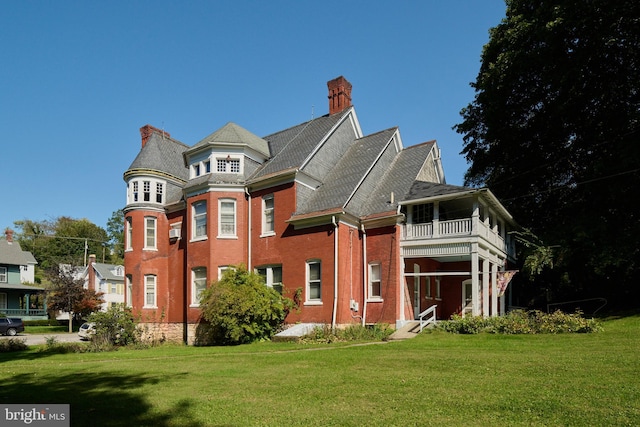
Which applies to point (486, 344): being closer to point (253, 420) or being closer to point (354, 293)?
point (354, 293)

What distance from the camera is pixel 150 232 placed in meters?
26.5

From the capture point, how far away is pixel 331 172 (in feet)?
78.6

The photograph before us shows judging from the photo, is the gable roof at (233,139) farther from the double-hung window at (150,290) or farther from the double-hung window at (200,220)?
the double-hung window at (150,290)

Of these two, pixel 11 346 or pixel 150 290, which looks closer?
pixel 11 346

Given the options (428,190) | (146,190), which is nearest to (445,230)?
(428,190)

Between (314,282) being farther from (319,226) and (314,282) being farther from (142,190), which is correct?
(142,190)

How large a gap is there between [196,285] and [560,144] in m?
21.6

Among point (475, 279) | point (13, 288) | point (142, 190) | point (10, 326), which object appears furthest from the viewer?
point (13, 288)

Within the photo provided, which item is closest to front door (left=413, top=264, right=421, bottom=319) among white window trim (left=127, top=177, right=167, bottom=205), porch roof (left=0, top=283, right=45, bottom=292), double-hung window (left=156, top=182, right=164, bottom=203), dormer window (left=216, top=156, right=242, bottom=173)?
dormer window (left=216, top=156, right=242, bottom=173)

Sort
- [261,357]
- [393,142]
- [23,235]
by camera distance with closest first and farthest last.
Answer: [261,357]
[393,142]
[23,235]

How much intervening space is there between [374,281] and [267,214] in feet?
20.0

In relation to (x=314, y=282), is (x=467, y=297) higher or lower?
lower

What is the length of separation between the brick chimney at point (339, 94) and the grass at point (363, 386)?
16505mm

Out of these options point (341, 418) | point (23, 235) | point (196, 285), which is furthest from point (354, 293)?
point (23, 235)
